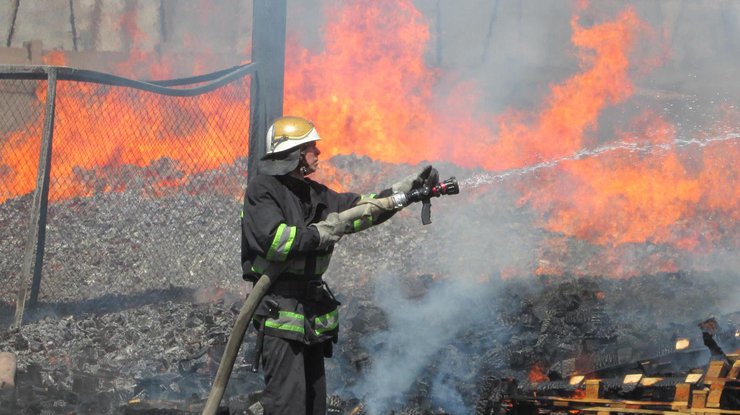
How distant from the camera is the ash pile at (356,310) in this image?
6578mm

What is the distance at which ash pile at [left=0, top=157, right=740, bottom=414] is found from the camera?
658cm

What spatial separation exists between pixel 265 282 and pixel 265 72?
449cm

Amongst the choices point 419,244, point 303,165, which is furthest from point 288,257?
point 419,244

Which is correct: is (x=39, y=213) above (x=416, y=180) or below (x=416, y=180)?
below

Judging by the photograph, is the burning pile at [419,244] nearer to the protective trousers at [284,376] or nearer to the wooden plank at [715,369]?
the wooden plank at [715,369]

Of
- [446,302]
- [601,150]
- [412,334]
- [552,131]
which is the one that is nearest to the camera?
[412,334]

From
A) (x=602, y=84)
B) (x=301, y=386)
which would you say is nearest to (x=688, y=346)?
(x=301, y=386)

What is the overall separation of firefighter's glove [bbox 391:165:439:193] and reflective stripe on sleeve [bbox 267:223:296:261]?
964mm

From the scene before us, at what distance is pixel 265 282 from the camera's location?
4699 millimetres

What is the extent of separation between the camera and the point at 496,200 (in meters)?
11.7

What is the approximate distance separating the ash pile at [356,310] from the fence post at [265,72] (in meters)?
1.80

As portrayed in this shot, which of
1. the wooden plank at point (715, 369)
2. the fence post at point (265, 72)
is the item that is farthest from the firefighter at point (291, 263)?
the fence post at point (265, 72)

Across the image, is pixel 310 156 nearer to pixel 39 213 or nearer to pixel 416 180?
pixel 416 180

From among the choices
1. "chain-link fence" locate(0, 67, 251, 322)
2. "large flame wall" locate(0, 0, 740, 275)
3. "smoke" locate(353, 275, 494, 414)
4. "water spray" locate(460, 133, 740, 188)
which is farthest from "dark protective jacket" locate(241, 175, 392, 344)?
"water spray" locate(460, 133, 740, 188)
